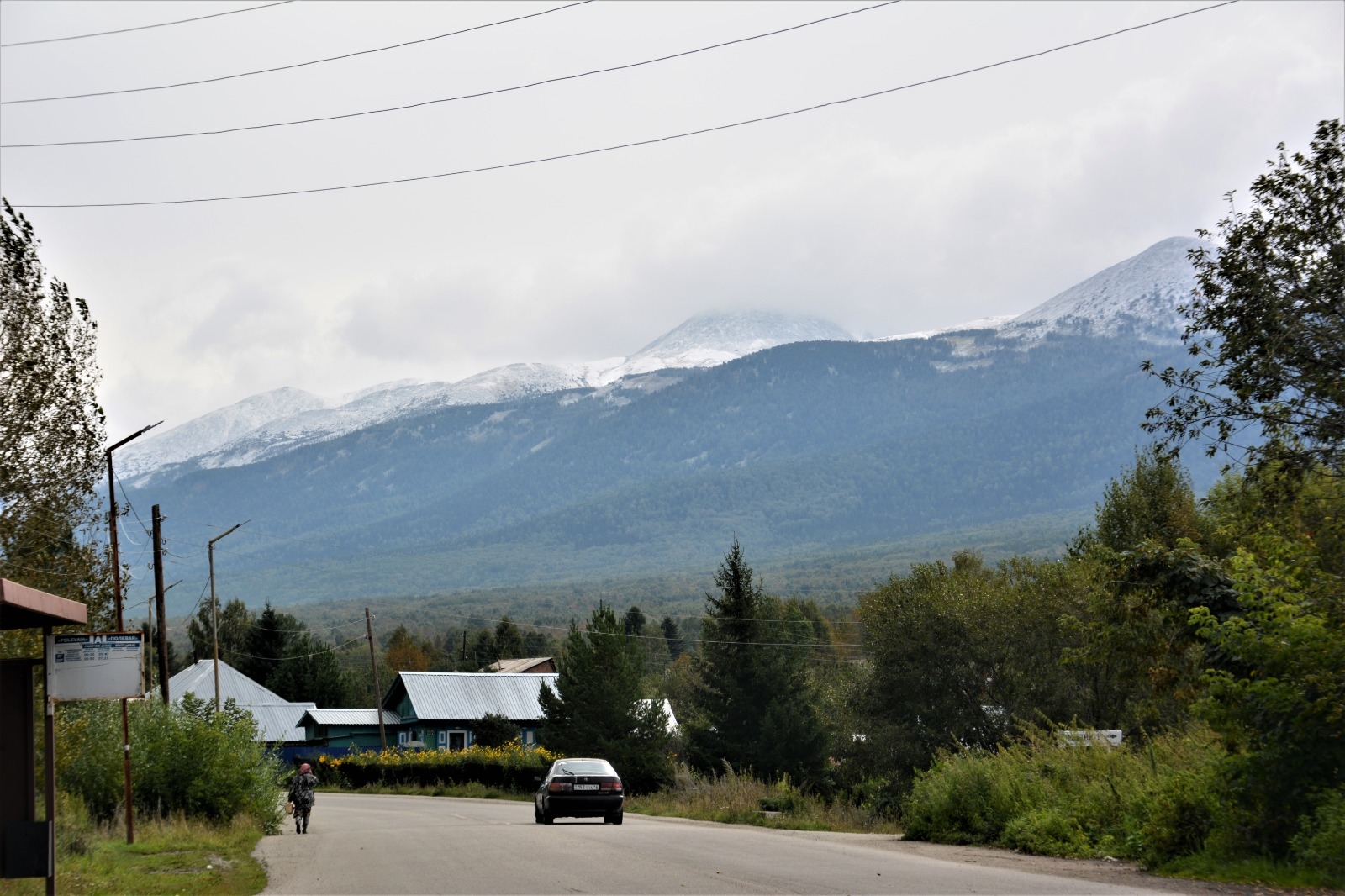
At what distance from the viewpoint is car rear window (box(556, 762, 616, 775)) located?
29223mm

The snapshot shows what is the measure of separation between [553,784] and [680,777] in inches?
848

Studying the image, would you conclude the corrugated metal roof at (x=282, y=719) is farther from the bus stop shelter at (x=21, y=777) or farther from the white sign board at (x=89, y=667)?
the bus stop shelter at (x=21, y=777)

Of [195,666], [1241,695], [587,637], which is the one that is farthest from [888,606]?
[195,666]

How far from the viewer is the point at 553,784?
28938 millimetres

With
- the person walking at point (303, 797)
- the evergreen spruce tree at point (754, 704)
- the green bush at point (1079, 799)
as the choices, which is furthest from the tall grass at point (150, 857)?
the evergreen spruce tree at point (754, 704)

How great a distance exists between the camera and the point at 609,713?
54.2 meters

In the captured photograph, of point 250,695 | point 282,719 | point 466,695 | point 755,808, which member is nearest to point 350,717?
point 282,719

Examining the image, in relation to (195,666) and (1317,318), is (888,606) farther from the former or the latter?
(195,666)

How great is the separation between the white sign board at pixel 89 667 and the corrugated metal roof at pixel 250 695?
6824 centimetres

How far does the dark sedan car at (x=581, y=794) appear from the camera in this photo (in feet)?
94.7

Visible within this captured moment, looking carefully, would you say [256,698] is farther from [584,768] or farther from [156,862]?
[156,862]

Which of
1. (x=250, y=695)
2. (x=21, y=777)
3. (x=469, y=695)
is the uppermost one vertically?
(x=250, y=695)

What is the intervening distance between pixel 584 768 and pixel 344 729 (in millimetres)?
59345

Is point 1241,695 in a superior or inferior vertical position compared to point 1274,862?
superior
